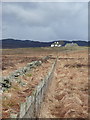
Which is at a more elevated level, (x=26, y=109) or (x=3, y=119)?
(x=26, y=109)

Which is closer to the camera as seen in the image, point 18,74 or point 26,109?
point 26,109

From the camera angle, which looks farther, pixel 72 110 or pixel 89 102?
pixel 89 102

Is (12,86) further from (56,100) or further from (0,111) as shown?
(0,111)

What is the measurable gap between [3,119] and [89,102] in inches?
198

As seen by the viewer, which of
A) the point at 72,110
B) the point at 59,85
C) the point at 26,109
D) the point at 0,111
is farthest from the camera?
the point at 59,85

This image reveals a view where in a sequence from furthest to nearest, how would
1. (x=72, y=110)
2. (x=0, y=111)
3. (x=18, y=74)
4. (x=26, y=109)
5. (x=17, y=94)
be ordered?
(x=18, y=74)
(x=17, y=94)
(x=72, y=110)
(x=0, y=111)
(x=26, y=109)

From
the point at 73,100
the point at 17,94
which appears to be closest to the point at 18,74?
the point at 17,94

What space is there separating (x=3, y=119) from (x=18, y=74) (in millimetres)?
10188

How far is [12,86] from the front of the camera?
1423 centimetres

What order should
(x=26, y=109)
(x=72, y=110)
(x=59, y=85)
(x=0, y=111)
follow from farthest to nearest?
(x=59, y=85) → (x=72, y=110) → (x=0, y=111) → (x=26, y=109)

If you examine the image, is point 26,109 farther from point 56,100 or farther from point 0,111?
point 56,100

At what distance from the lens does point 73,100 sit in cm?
1211

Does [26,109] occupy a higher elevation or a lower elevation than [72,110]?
higher

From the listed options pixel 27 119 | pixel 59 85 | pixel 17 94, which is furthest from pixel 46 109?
pixel 59 85
